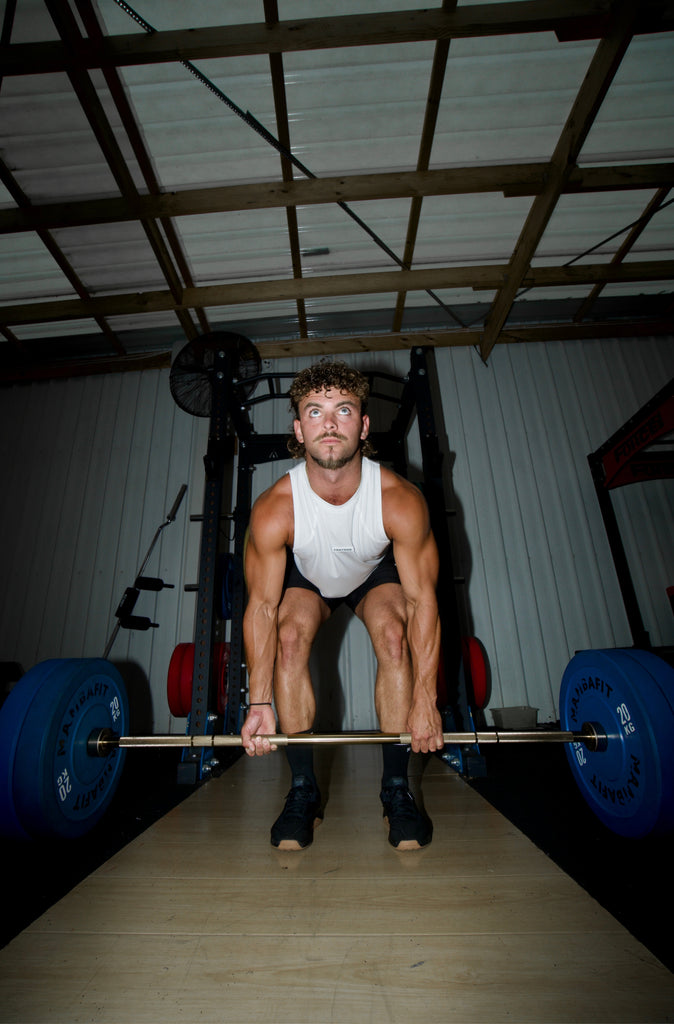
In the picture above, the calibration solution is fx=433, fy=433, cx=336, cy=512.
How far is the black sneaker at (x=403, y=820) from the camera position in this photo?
108cm

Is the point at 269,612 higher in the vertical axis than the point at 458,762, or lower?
higher

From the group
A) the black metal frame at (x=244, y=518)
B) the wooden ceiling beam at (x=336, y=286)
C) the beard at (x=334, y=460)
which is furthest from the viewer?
the wooden ceiling beam at (x=336, y=286)

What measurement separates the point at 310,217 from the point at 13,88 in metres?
1.64

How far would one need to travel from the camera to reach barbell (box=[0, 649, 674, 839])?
1.08 m

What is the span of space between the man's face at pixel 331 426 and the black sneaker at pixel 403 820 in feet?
3.19

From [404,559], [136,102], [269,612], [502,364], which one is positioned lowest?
[269,612]

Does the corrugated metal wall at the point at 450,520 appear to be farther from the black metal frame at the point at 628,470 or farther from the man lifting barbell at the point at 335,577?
the man lifting barbell at the point at 335,577

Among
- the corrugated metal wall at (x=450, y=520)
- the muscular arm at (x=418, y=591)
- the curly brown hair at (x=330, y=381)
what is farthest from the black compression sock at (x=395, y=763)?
the corrugated metal wall at (x=450, y=520)

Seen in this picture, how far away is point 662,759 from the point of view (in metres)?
1.04

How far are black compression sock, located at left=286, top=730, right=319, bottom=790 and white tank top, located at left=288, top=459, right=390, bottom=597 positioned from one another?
55 cm

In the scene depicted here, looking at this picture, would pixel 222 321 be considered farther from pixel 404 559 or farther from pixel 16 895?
pixel 16 895

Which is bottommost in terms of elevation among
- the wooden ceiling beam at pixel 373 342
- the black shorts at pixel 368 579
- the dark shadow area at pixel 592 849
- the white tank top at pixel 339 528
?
the dark shadow area at pixel 592 849

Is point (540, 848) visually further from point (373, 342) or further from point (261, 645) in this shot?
point (373, 342)

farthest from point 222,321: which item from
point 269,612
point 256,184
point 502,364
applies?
point 269,612
